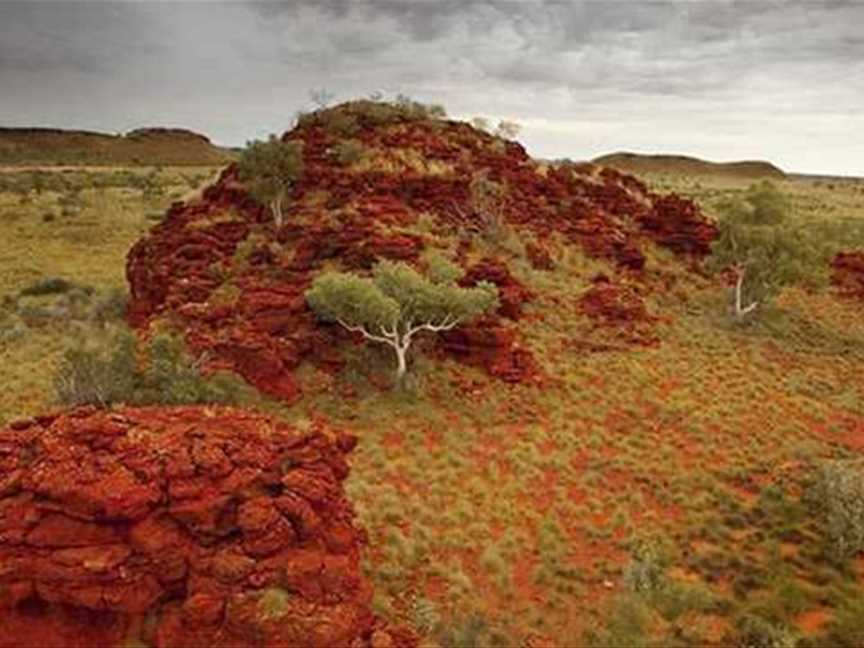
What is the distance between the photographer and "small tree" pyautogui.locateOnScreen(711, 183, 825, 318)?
113 ft

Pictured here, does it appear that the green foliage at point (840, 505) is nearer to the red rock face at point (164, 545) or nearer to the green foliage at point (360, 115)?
the red rock face at point (164, 545)

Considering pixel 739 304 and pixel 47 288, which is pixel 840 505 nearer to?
pixel 739 304

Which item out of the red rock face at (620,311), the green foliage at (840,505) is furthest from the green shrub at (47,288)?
the green foliage at (840,505)

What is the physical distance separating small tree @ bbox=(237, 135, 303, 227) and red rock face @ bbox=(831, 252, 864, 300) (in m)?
26.3

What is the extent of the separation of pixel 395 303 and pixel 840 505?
493 inches

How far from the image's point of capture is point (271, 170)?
35438mm

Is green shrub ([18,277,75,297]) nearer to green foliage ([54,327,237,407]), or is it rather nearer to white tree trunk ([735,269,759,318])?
green foliage ([54,327,237,407])

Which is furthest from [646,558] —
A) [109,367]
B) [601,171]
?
[601,171]

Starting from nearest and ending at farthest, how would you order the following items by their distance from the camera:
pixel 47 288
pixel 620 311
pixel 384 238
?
pixel 384 238 < pixel 620 311 < pixel 47 288

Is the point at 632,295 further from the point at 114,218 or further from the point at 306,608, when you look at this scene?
the point at 114,218

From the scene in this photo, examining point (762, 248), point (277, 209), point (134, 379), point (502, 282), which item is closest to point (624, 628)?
point (134, 379)

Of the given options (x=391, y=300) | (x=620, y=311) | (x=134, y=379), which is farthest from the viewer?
(x=620, y=311)

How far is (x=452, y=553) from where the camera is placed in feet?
60.4

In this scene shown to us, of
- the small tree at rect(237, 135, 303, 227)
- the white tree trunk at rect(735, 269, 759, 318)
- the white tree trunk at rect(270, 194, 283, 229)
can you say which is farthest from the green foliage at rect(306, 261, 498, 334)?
the white tree trunk at rect(735, 269, 759, 318)
